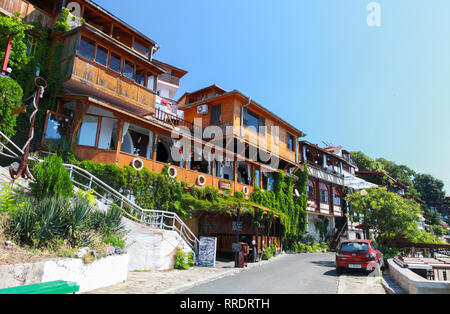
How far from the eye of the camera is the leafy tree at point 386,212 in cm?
2061

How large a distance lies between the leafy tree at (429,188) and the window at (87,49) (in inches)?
3251

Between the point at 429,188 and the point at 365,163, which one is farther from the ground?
the point at 365,163

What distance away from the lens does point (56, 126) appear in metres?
14.8

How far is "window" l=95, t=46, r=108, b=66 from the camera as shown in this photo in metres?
16.5

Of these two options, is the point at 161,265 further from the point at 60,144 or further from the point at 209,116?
the point at 209,116

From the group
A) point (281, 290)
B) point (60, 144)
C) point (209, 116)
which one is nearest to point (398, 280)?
point (281, 290)

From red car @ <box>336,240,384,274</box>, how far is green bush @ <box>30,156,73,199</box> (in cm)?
1121

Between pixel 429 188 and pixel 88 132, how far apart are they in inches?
3309

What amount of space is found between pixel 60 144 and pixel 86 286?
798 cm

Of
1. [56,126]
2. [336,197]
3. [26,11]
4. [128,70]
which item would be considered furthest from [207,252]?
[336,197]

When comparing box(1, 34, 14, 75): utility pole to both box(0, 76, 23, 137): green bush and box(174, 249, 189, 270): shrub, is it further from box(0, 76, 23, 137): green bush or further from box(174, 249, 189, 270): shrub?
box(174, 249, 189, 270): shrub

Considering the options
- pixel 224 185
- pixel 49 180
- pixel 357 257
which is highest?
pixel 224 185

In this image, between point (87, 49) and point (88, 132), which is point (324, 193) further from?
point (87, 49)

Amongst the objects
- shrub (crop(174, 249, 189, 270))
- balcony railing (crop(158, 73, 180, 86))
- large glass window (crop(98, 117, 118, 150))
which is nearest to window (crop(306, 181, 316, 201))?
balcony railing (crop(158, 73, 180, 86))
